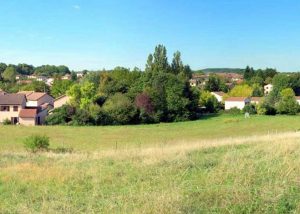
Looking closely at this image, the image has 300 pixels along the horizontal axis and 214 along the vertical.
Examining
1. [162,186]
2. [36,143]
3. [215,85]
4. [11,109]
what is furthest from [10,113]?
[215,85]

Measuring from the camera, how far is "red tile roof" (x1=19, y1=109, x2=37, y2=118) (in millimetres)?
49219

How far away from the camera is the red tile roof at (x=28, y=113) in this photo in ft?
161

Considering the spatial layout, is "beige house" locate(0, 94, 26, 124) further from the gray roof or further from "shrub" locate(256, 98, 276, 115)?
"shrub" locate(256, 98, 276, 115)

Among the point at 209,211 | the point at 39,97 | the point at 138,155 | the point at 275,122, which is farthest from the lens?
the point at 39,97

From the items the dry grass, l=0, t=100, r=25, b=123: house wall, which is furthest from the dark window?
the dry grass

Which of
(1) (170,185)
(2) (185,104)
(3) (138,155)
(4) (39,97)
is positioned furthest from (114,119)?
(1) (170,185)

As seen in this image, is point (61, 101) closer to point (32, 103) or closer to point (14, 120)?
point (32, 103)

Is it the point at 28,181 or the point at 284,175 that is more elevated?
the point at 284,175

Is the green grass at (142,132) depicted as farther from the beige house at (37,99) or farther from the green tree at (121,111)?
the beige house at (37,99)

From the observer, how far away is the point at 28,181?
777cm

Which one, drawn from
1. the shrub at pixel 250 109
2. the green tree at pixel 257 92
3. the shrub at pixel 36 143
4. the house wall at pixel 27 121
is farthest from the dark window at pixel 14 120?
the green tree at pixel 257 92

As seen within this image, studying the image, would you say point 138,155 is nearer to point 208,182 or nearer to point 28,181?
point 28,181

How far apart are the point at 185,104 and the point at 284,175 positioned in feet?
163

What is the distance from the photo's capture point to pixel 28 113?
163ft
